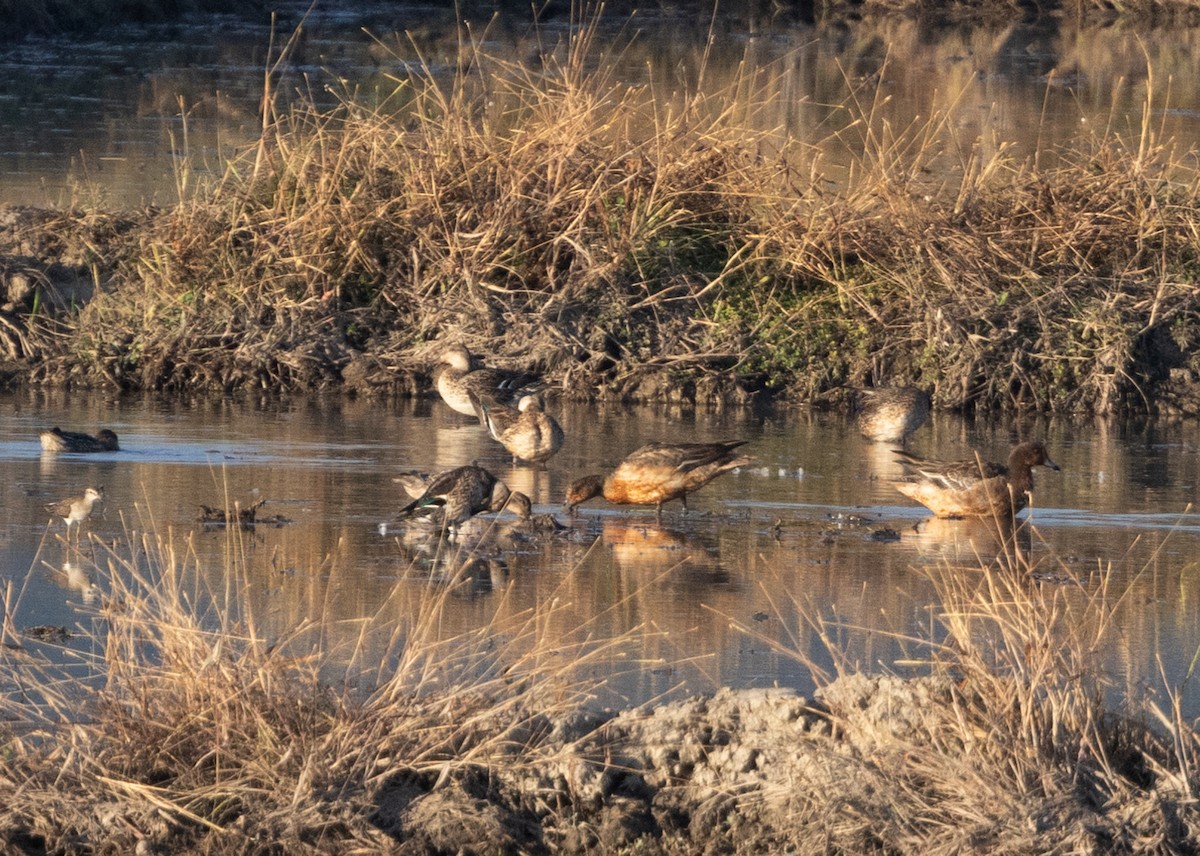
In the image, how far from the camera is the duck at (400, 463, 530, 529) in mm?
10180

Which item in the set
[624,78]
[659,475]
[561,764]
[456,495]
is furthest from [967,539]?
[624,78]

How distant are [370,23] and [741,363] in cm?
4816

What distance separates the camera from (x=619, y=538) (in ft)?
34.1

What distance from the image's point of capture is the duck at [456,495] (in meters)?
10.2

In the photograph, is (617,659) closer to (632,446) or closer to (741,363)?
(632,446)

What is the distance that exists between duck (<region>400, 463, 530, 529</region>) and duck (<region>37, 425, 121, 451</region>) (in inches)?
112

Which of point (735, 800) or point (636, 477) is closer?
point (735, 800)

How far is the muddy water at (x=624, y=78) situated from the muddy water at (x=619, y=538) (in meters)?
3.34

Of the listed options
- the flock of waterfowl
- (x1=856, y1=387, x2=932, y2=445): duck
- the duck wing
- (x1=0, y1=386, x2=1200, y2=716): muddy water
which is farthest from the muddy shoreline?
the duck wing

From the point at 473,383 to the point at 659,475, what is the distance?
11.0 ft

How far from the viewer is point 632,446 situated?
13320 mm

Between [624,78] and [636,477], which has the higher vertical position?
[624,78]

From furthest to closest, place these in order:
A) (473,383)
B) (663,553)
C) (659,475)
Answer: (473,383) → (659,475) → (663,553)

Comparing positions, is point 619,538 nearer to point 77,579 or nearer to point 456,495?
point 456,495
